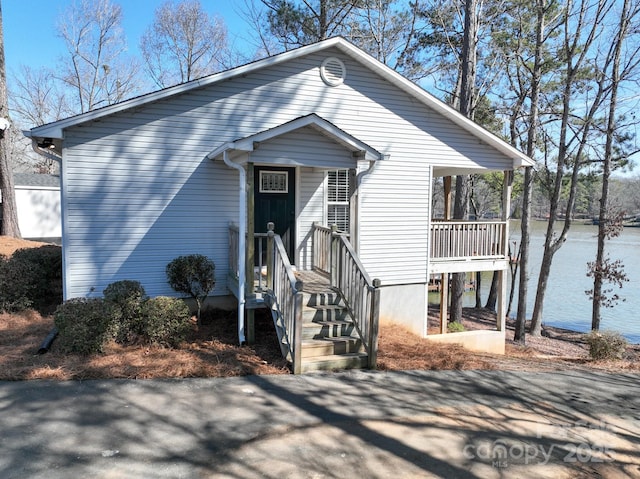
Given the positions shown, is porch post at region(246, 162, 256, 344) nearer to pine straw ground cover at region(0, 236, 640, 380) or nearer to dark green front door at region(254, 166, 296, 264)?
pine straw ground cover at region(0, 236, 640, 380)

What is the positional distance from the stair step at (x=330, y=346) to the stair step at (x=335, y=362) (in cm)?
6

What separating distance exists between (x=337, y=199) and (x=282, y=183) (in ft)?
4.35

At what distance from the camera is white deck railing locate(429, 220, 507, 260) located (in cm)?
1012

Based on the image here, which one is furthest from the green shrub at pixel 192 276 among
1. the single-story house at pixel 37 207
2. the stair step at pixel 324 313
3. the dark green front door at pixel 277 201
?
the single-story house at pixel 37 207

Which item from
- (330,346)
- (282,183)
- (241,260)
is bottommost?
(330,346)

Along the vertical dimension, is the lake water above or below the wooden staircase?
below

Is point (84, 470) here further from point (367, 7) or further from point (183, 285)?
point (367, 7)

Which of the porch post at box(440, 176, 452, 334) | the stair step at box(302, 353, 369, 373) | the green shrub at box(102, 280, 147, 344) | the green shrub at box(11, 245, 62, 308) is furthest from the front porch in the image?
the porch post at box(440, 176, 452, 334)

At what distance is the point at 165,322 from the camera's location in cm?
650

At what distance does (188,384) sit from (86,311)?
202 cm

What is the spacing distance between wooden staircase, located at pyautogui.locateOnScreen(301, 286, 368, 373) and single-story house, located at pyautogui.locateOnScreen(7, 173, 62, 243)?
21013 mm

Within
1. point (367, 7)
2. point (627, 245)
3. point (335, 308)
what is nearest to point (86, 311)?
point (335, 308)

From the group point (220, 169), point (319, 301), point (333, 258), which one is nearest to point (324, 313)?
point (319, 301)

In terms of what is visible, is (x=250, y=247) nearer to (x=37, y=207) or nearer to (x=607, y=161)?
(x=607, y=161)
